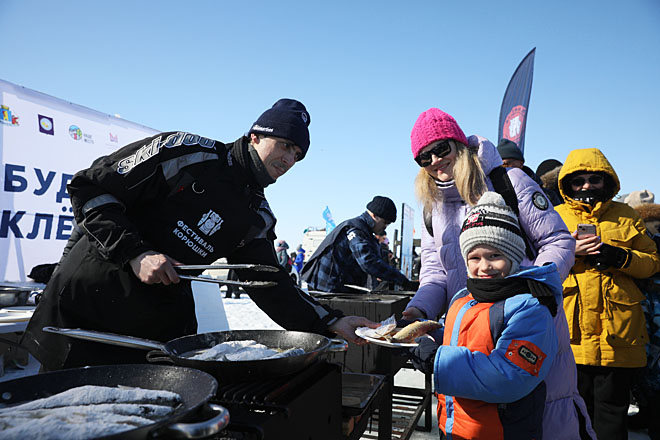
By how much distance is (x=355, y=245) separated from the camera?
5012mm

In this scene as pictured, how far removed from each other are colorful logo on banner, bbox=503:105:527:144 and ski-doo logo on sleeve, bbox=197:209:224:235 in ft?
28.1

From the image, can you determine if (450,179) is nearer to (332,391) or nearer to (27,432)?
(332,391)

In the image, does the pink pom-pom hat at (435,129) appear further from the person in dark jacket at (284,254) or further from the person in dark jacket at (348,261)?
the person in dark jacket at (284,254)

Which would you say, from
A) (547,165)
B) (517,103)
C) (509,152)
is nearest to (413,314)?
(509,152)

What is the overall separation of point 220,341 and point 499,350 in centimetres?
106

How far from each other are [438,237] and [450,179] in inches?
14.3

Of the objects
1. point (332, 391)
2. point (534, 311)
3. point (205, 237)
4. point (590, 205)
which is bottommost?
point (332, 391)

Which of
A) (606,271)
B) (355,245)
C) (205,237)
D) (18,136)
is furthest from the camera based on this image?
(355,245)

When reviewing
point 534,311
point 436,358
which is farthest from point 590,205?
point 436,358

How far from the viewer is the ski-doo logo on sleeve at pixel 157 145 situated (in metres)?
1.73

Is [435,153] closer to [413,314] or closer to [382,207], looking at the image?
[413,314]

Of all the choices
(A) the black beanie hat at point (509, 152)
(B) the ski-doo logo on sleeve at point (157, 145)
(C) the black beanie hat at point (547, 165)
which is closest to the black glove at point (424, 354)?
(B) the ski-doo logo on sleeve at point (157, 145)

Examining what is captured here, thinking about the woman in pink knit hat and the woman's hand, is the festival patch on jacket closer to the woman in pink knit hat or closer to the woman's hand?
the woman in pink knit hat

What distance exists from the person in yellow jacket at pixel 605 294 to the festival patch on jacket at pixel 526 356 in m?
1.50
